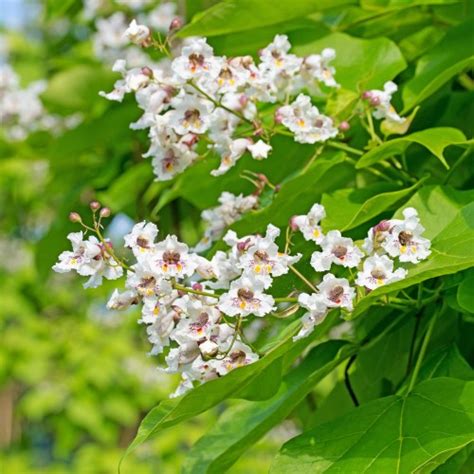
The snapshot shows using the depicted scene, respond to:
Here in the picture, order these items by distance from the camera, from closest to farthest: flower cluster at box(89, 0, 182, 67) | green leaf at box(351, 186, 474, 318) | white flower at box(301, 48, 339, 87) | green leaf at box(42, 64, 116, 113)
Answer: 1. green leaf at box(351, 186, 474, 318)
2. white flower at box(301, 48, 339, 87)
3. green leaf at box(42, 64, 116, 113)
4. flower cluster at box(89, 0, 182, 67)

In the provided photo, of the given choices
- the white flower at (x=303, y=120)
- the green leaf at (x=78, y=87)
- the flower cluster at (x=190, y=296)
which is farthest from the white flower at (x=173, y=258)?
the green leaf at (x=78, y=87)

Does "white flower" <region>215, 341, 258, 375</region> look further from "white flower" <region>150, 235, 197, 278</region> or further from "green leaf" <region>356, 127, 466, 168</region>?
"green leaf" <region>356, 127, 466, 168</region>

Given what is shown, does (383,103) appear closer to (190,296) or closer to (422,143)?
(422,143)

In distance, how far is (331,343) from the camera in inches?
41.9

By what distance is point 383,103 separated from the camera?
102 cm

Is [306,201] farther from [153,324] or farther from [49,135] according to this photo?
[49,135]

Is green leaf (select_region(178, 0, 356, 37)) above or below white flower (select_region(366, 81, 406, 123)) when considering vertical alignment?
above

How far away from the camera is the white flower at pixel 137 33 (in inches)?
39.6

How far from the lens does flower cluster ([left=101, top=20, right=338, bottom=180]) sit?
0.97 m

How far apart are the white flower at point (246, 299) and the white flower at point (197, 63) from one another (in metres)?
0.24

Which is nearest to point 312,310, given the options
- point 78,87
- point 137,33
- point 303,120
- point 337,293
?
point 337,293

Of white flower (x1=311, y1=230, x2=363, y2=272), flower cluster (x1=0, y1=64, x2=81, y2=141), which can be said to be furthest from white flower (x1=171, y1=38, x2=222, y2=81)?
flower cluster (x1=0, y1=64, x2=81, y2=141)

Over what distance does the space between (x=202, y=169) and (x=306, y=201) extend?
7.9 inches

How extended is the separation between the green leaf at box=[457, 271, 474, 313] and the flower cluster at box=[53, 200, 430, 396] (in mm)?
65
